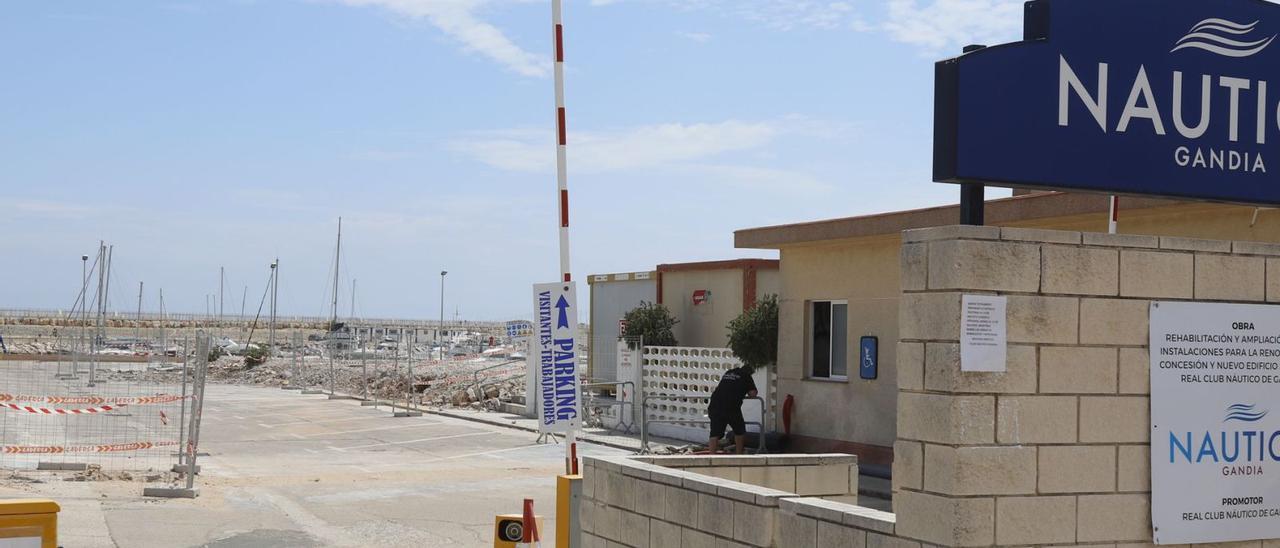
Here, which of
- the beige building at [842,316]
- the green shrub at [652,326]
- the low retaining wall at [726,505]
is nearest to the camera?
the low retaining wall at [726,505]

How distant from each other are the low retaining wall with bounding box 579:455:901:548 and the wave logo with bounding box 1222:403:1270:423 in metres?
1.77

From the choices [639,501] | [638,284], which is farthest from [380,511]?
[638,284]

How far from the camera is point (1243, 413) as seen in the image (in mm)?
6383

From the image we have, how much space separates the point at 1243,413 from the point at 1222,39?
6.72 ft

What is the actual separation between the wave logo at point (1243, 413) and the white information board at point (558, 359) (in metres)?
4.12

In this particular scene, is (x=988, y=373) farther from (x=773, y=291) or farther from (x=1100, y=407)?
(x=773, y=291)

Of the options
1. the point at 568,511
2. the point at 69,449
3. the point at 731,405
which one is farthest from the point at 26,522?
the point at 69,449

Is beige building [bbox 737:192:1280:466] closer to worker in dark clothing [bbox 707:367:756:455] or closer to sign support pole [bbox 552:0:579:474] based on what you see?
worker in dark clothing [bbox 707:367:756:455]

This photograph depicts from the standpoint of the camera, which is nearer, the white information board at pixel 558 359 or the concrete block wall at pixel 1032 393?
the concrete block wall at pixel 1032 393

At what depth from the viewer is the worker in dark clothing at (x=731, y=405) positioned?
63.0ft

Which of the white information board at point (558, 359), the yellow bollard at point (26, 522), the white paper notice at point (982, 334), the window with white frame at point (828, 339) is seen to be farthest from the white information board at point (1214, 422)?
the window with white frame at point (828, 339)

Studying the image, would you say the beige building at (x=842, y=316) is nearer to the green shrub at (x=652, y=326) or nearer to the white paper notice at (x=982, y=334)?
the green shrub at (x=652, y=326)

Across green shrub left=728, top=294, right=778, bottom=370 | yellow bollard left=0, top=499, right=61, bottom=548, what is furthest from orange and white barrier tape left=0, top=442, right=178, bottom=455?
yellow bollard left=0, top=499, right=61, bottom=548

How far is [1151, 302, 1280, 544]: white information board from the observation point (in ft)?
20.4
